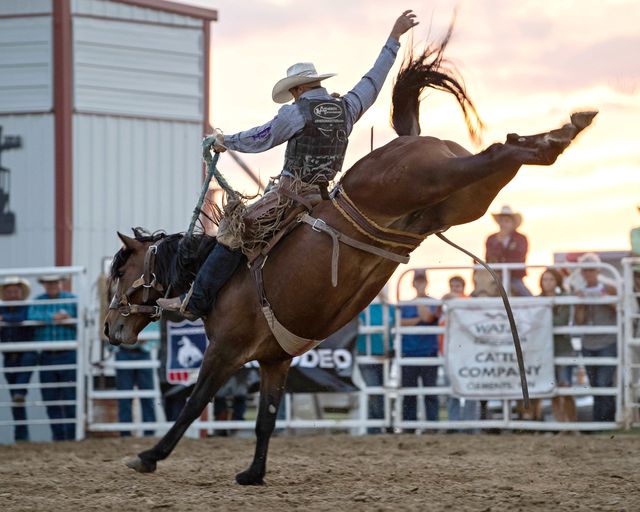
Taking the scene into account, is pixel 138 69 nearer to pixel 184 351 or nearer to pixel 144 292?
pixel 184 351

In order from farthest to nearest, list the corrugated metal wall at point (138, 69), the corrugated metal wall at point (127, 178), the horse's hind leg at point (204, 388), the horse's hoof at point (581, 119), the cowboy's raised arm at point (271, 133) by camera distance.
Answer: the corrugated metal wall at point (138, 69)
the corrugated metal wall at point (127, 178)
the horse's hind leg at point (204, 388)
the cowboy's raised arm at point (271, 133)
the horse's hoof at point (581, 119)

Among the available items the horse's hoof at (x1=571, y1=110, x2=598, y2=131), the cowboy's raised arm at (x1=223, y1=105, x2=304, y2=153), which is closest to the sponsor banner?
the cowboy's raised arm at (x1=223, y1=105, x2=304, y2=153)

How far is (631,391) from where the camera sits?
990 centimetres

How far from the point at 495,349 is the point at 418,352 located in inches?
27.5

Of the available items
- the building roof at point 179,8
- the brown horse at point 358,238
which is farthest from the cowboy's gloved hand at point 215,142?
the building roof at point 179,8

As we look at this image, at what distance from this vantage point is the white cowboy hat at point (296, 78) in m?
6.10

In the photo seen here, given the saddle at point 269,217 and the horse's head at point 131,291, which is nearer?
the saddle at point 269,217

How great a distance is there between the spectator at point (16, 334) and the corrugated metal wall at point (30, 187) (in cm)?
388

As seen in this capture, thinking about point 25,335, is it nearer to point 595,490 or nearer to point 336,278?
point 336,278

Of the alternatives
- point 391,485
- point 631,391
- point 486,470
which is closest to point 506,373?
point 631,391

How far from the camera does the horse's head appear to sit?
22.2 feet

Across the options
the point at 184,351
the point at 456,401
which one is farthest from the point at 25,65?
the point at 456,401

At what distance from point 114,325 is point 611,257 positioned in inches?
293

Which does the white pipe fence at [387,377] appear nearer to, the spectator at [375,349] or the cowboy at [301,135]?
the spectator at [375,349]
